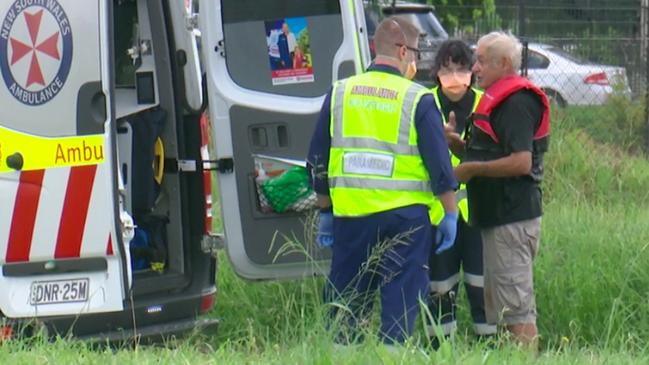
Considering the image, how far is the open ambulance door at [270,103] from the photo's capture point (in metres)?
7.74

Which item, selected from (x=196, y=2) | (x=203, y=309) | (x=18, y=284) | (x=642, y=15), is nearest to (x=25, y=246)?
(x=18, y=284)

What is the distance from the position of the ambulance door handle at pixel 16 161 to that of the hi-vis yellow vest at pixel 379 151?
145 centimetres

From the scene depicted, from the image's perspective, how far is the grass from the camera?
5.73m

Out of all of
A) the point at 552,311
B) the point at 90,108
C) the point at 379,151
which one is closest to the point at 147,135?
the point at 90,108

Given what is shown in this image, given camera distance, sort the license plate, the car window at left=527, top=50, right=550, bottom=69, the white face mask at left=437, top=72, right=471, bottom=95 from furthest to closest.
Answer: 1. the car window at left=527, top=50, right=550, bottom=69
2. the white face mask at left=437, top=72, right=471, bottom=95
3. the license plate

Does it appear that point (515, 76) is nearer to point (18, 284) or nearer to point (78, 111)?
point (78, 111)

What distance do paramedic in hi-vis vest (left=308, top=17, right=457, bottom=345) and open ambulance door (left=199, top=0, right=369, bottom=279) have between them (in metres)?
0.63

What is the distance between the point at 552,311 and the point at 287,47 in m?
2.08

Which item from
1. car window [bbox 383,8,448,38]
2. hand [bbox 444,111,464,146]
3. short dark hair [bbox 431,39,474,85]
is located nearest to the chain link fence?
car window [bbox 383,8,448,38]

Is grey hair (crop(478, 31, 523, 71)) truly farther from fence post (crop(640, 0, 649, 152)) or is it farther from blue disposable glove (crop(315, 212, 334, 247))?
fence post (crop(640, 0, 649, 152))

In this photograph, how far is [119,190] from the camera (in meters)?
7.07

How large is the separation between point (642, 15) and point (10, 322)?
11730 mm

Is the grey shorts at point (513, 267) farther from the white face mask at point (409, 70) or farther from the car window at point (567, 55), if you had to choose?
the car window at point (567, 55)

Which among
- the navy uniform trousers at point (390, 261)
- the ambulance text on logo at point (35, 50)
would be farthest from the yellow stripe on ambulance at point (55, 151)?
the navy uniform trousers at point (390, 261)
